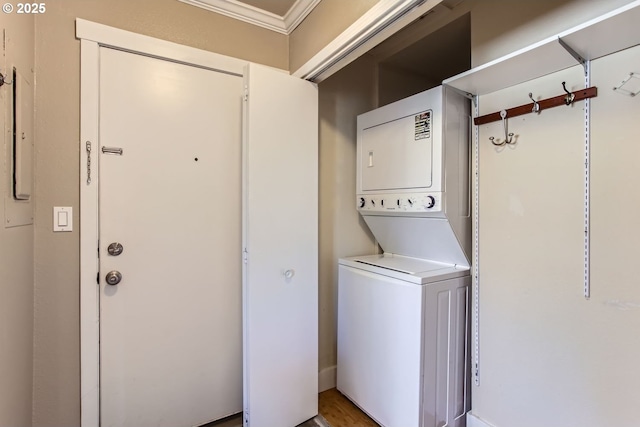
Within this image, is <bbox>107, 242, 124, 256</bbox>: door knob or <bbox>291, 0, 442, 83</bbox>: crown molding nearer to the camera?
<bbox>291, 0, 442, 83</bbox>: crown molding

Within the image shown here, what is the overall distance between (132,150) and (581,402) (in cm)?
232

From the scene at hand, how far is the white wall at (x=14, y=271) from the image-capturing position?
3.30 feet

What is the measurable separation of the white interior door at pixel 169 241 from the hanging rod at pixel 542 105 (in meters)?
1.36

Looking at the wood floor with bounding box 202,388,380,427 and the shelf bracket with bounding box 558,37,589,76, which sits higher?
the shelf bracket with bounding box 558,37,589,76

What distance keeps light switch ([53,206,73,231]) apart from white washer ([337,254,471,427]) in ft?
5.03

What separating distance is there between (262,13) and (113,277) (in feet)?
5.50

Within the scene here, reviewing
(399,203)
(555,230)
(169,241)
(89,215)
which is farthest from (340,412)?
(89,215)

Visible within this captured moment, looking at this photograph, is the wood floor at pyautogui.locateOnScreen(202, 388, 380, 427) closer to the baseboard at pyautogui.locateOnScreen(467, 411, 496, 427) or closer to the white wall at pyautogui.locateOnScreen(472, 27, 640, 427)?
the baseboard at pyautogui.locateOnScreen(467, 411, 496, 427)

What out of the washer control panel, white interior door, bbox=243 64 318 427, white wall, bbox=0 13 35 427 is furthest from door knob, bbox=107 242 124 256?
the washer control panel

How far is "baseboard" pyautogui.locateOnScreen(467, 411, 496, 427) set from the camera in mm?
1577

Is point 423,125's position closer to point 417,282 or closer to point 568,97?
point 568,97

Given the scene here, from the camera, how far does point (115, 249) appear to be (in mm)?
1467

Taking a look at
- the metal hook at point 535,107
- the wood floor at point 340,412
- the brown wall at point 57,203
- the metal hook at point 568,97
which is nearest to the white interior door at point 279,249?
the wood floor at point 340,412

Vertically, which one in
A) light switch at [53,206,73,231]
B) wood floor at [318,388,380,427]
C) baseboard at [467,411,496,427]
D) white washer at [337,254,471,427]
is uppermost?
light switch at [53,206,73,231]
